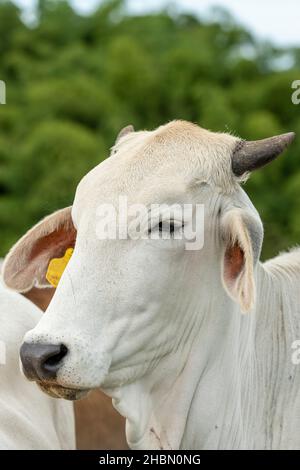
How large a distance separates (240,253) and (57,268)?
0.89 m

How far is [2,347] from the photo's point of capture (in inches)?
191

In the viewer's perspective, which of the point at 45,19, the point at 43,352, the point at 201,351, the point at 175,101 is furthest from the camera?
the point at 45,19

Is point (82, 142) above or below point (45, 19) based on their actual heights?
below

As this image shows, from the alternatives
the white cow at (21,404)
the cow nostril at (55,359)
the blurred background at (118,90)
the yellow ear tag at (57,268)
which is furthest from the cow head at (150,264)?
the blurred background at (118,90)

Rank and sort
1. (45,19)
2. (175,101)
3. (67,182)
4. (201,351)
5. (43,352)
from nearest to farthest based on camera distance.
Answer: (43,352) → (201,351) → (67,182) → (175,101) → (45,19)

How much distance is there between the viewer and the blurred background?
13.7 metres

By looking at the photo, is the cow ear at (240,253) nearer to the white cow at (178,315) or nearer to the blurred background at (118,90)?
the white cow at (178,315)

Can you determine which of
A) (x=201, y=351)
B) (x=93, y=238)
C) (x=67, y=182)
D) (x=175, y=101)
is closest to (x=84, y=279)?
(x=93, y=238)

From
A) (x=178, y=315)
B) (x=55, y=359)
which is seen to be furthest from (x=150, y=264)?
(x=55, y=359)

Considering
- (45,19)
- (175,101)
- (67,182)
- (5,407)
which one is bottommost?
(5,407)

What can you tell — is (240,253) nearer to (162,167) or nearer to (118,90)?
(162,167)
